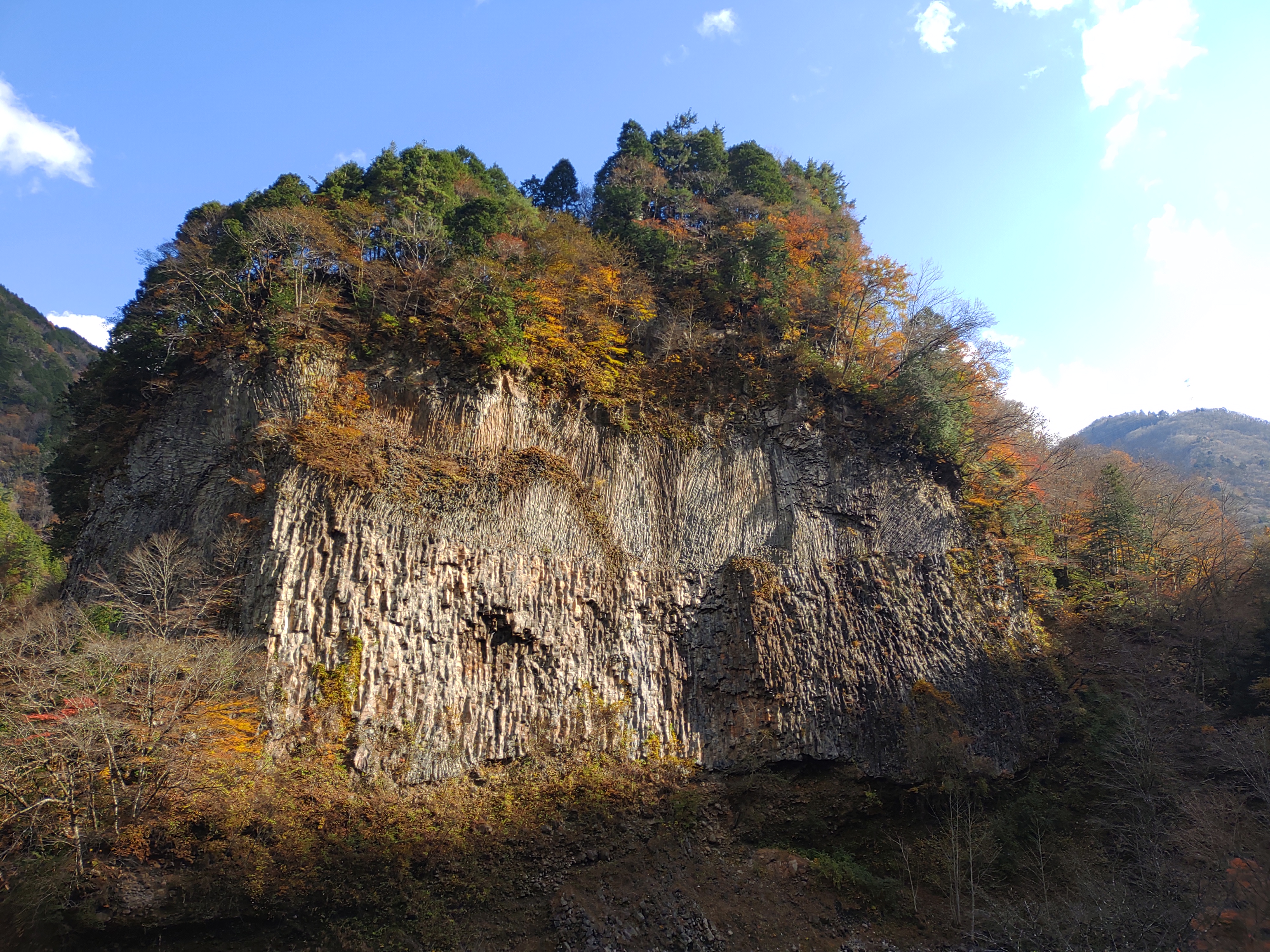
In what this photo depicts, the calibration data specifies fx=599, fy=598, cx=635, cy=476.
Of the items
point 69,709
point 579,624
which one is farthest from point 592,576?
point 69,709

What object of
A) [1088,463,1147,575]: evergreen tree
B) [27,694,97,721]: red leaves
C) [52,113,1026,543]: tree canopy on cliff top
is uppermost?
[52,113,1026,543]: tree canopy on cliff top

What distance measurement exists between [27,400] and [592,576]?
5506 centimetres

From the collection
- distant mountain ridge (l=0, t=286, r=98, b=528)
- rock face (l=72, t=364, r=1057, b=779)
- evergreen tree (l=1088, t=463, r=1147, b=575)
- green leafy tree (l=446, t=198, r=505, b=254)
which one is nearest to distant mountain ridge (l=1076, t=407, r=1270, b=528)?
evergreen tree (l=1088, t=463, r=1147, b=575)

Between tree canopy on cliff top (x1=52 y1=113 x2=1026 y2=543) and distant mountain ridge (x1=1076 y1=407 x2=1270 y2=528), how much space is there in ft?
120

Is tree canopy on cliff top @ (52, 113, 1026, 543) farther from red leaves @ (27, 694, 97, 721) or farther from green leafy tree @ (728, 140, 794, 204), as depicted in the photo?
red leaves @ (27, 694, 97, 721)

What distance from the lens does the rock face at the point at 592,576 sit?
47.1ft

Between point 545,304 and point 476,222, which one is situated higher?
point 476,222

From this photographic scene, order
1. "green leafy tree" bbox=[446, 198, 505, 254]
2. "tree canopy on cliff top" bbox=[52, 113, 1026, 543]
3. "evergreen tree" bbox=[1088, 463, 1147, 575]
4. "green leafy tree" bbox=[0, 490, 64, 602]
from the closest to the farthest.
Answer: "tree canopy on cliff top" bbox=[52, 113, 1026, 543] < "green leafy tree" bbox=[446, 198, 505, 254] < "evergreen tree" bbox=[1088, 463, 1147, 575] < "green leafy tree" bbox=[0, 490, 64, 602]

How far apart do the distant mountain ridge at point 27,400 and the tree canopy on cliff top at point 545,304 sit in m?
31.5

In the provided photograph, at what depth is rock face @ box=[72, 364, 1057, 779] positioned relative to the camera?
14.4m

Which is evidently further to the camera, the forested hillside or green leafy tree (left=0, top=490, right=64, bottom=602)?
green leafy tree (left=0, top=490, right=64, bottom=602)

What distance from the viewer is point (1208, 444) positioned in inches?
2511

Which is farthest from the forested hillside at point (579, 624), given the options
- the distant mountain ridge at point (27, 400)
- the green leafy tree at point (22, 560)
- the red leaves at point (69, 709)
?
the distant mountain ridge at point (27, 400)

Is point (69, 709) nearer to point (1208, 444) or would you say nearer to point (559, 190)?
point (559, 190)
